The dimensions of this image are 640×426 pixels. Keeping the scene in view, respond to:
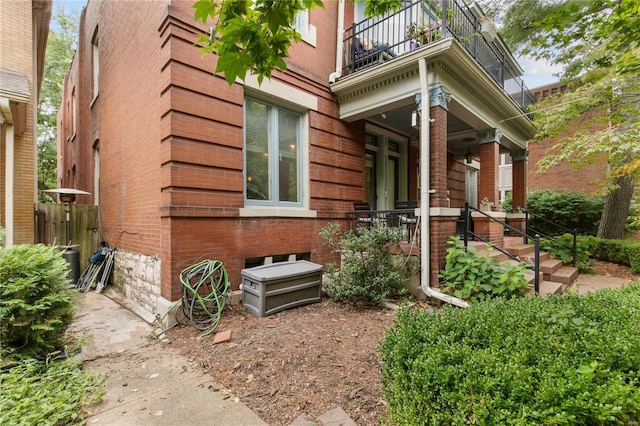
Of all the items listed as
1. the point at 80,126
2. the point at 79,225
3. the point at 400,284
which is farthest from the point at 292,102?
the point at 80,126

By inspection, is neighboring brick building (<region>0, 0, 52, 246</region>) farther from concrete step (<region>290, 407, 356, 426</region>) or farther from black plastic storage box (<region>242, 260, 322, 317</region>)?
concrete step (<region>290, 407, 356, 426</region>)

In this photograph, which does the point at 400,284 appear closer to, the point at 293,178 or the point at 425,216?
the point at 425,216

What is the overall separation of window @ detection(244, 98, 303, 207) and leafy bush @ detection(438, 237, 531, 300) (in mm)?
3122

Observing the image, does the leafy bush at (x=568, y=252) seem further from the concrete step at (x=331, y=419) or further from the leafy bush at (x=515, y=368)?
the concrete step at (x=331, y=419)

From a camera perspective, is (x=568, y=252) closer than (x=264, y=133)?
No

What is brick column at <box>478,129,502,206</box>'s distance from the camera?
7027mm

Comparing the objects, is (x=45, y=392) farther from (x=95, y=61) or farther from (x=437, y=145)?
(x=95, y=61)

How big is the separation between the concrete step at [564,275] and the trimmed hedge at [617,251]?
2.10 m

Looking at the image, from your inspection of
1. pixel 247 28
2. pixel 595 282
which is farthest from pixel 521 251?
pixel 247 28

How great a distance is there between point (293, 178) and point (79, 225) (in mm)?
6075

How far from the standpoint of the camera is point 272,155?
573cm

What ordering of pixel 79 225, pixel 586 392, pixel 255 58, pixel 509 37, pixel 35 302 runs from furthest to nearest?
1. pixel 509 37
2. pixel 79 225
3. pixel 35 302
4. pixel 255 58
5. pixel 586 392

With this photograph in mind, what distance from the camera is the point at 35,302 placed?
2.92 m

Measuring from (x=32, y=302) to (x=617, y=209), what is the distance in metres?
14.0
